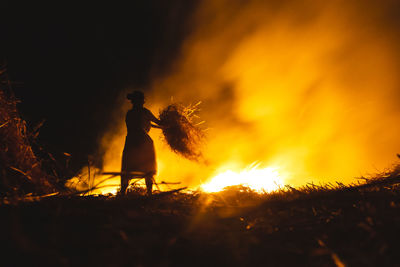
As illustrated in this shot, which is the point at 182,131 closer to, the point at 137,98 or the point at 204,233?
the point at 137,98

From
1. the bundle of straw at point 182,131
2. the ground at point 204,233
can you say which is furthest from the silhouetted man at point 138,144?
the ground at point 204,233

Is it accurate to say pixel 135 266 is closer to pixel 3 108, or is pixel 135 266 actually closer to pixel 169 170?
pixel 3 108

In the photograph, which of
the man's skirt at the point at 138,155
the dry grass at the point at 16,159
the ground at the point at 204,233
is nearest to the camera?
the ground at the point at 204,233

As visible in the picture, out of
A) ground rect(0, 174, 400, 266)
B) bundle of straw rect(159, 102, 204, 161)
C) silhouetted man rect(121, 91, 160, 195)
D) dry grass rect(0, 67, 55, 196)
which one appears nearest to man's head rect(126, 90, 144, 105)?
silhouetted man rect(121, 91, 160, 195)

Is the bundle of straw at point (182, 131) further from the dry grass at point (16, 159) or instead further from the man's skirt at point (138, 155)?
the dry grass at point (16, 159)

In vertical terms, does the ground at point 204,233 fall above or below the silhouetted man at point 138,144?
below

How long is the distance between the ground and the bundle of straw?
2108mm

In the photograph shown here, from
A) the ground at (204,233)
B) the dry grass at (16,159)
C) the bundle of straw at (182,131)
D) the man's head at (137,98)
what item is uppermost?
the man's head at (137,98)

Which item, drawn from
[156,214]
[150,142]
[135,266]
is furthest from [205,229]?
[150,142]

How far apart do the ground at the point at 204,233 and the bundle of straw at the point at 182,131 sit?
211 cm

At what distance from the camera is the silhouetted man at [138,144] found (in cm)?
369

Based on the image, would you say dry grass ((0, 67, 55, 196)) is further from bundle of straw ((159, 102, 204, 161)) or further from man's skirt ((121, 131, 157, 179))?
bundle of straw ((159, 102, 204, 161))

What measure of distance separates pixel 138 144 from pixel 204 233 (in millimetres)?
2715

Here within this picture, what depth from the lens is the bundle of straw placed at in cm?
395
